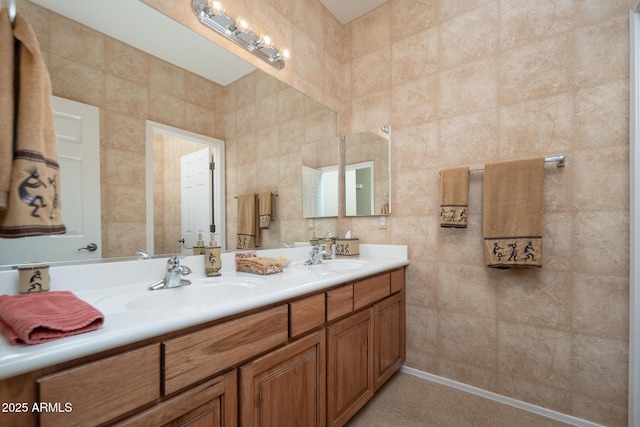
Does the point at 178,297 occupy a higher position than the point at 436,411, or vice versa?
the point at 178,297

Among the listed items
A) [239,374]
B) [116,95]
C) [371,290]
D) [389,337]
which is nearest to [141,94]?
[116,95]

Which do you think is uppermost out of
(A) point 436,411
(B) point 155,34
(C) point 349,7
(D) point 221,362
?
(C) point 349,7

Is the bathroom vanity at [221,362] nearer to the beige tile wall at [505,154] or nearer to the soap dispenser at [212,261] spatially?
the soap dispenser at [212,261]

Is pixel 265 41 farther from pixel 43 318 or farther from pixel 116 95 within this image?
pixel 43 318

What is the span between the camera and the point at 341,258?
212 centimetres

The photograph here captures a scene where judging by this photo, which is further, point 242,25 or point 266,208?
point 266,208

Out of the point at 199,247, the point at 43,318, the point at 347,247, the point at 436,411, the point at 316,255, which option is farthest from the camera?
the point at 347,247

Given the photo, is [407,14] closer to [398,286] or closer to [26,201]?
[398,286]

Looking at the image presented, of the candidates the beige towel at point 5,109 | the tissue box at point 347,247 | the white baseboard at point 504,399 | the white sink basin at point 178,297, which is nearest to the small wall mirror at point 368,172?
the tissue box at point 347,247

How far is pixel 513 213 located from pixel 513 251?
0.21 metres

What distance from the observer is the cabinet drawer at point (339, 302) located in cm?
128

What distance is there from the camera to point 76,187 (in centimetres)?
102

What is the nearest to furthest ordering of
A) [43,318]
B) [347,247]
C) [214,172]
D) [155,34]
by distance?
[43,318], [155,34], [214,172], [347,247]

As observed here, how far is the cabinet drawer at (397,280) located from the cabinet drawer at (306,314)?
77 centimetres
